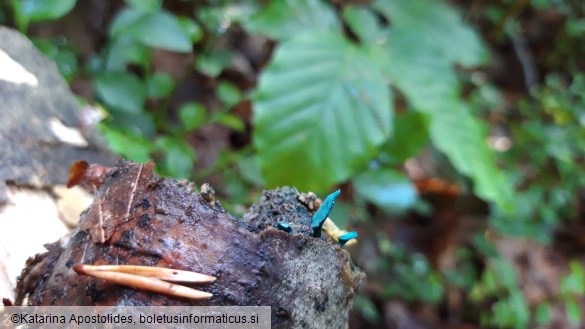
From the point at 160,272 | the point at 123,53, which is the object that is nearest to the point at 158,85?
the point at 123,53

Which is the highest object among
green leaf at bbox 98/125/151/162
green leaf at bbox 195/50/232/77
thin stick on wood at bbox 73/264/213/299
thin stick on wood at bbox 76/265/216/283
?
green leaf at bbox 195/50/232/77

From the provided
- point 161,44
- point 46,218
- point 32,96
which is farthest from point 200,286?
point 161,44

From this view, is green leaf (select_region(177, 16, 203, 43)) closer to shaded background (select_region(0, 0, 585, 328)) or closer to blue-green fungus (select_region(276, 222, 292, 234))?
shaded background (select_region(0, 0, 585, 328))

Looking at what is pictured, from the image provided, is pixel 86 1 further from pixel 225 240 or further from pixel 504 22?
pixel 504 22

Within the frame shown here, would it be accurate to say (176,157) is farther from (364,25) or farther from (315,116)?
(364,25)

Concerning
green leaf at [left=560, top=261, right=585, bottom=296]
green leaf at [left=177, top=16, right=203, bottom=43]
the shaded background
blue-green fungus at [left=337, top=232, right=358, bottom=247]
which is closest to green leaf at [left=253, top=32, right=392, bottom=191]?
the shaded background

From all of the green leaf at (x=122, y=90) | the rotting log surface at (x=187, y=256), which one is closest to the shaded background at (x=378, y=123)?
the green leaf at (x=122, y=90)

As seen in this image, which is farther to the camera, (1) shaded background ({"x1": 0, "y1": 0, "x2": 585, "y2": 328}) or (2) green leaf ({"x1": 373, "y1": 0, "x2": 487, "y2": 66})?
(2) green leaf ({"x1": 373, "y1": 0, "x2": 487, "y2": 66})
